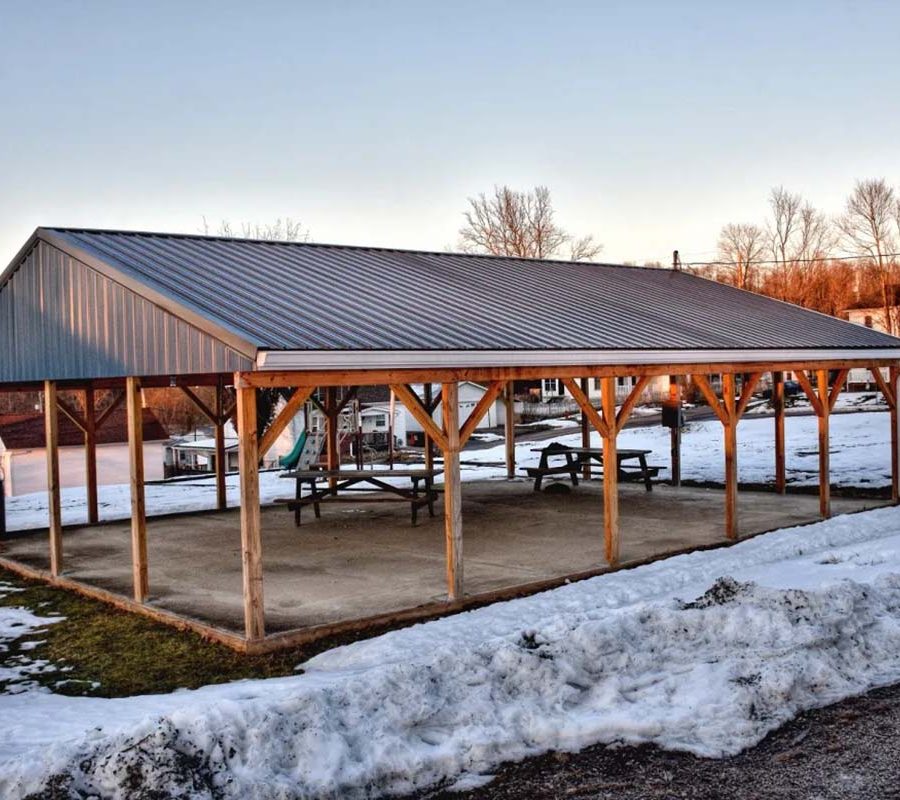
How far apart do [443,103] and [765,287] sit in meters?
54.3

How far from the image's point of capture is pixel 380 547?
37.3ft

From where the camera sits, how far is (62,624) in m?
8.41

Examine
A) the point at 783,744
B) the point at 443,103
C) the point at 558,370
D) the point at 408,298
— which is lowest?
the point at 783,744

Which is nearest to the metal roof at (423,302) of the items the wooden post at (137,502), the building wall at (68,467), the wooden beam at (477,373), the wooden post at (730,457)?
the wooden beam at (477,373)

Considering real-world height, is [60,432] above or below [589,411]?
below

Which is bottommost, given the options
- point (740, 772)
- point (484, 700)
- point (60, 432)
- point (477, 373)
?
point (740, 772)

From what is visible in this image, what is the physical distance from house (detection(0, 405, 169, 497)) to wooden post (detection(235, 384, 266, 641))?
86.4ft

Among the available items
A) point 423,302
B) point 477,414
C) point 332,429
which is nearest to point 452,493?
point 477,414

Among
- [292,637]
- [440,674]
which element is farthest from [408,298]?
[440,674]

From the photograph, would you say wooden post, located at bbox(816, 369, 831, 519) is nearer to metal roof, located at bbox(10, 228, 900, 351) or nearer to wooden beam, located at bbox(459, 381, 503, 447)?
metal roof, located at bbox(10, 228, 900, 351)

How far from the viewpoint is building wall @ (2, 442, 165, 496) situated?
3278 centimetres

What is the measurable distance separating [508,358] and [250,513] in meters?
2.92

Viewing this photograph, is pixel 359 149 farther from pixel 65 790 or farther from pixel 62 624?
pixel 65 790

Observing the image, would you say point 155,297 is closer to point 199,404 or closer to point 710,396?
point 710,396
